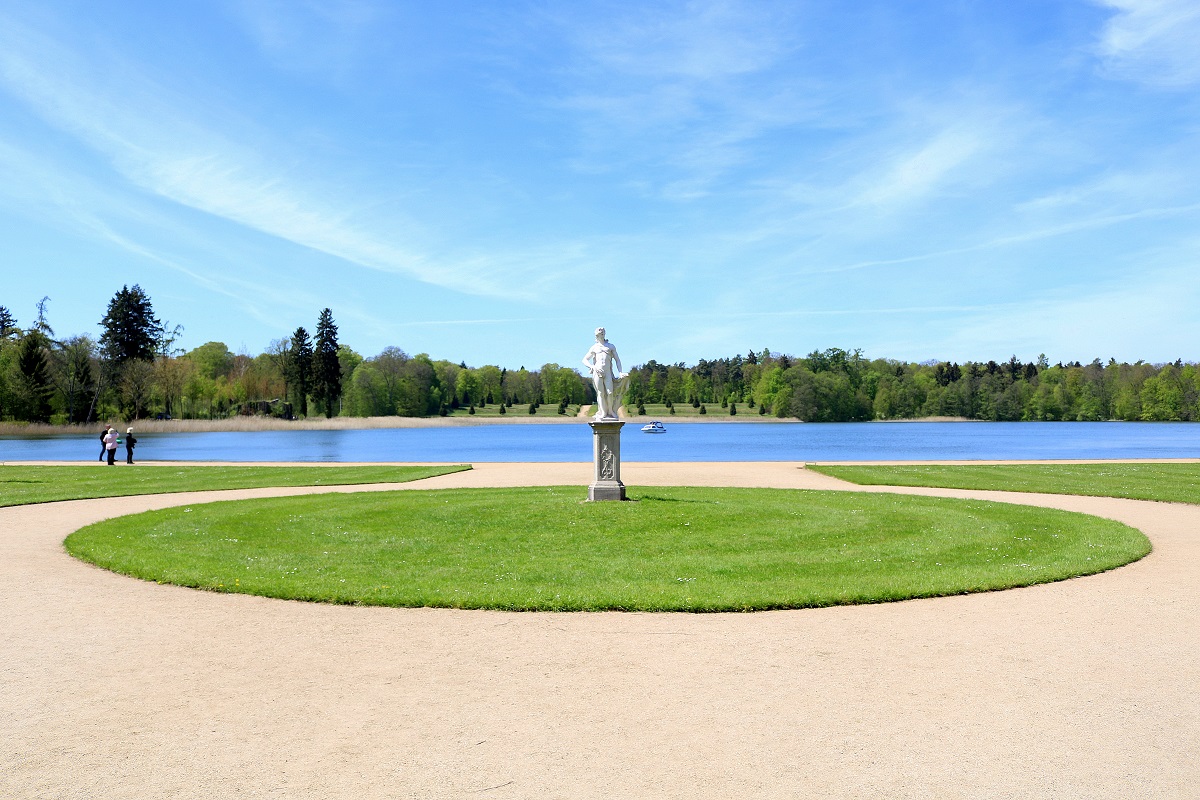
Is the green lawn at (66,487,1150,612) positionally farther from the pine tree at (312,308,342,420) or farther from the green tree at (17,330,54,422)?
the pine tree at (312,308,342,420)

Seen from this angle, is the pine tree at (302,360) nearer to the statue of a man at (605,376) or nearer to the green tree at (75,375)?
the green tree at (75,375)

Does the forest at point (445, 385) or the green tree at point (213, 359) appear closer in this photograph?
the forest at point (445, 385)

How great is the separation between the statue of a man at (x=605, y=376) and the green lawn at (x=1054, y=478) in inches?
468

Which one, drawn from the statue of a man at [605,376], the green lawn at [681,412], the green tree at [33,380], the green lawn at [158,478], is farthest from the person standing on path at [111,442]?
the green lawn at [681,412]

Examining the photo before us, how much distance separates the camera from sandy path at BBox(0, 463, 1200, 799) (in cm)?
513

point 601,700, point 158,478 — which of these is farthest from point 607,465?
point 158,478

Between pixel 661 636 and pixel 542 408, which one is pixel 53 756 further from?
pixel 542 408

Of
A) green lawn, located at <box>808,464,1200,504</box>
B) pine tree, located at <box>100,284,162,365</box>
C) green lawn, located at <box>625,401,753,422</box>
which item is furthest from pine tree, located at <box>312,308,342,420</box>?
green lawn, located at <box>808,464,1200,504</box>

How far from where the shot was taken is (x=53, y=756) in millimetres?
5480

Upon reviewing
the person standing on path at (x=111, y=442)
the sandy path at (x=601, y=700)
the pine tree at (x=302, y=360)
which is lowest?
the sandy path at (x=601, y=700)

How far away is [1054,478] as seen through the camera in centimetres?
2741

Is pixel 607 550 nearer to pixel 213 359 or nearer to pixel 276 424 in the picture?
pixel 276 424

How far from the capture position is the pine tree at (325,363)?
108 meters

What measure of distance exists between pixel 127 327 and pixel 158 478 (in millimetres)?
83873
